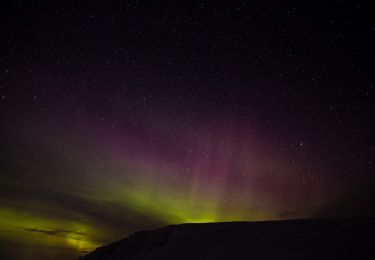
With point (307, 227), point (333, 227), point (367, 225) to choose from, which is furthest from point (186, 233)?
point (367, 225)

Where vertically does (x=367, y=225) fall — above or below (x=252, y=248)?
above

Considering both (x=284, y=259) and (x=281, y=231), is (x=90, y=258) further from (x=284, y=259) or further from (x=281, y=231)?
(x=284, y=259)

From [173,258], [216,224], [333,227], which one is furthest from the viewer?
[216,224]

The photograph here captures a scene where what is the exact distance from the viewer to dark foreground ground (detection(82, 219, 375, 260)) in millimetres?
6062

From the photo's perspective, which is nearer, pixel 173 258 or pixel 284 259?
pixel 284 259

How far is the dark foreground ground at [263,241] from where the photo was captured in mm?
6062

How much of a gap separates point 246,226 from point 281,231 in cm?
180

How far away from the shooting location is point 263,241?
8.08m

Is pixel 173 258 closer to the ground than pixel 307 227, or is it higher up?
closer to the ground

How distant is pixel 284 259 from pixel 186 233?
230 inches

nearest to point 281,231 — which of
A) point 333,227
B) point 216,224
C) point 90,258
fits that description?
point 333,227

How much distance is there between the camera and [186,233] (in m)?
11.5

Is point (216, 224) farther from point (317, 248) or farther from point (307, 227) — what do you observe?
point (317, 248)

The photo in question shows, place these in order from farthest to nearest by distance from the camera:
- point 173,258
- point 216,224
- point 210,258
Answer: point 216,224 → point 173,258 → point 210,258
